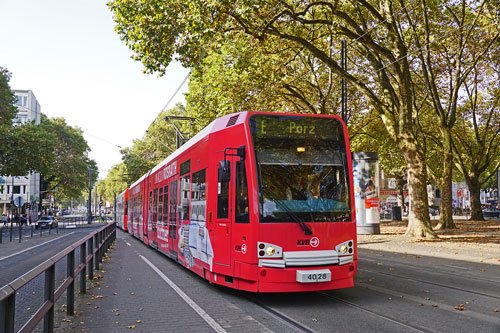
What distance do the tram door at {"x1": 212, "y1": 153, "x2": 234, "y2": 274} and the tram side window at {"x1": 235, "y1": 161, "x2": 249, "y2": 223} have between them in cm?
16

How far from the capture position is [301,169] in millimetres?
7730

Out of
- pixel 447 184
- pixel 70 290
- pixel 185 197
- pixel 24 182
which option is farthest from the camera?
pixel 24 182

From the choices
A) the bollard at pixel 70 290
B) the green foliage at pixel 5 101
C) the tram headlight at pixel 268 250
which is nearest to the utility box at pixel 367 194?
the tram headlight at pixel 268 250

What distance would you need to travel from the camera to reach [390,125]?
19594 millimetres

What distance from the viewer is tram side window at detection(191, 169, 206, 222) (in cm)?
930

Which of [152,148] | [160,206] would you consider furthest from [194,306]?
[152,148]

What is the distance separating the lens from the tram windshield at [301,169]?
24.5 feet

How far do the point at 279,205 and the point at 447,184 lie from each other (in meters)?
19.3

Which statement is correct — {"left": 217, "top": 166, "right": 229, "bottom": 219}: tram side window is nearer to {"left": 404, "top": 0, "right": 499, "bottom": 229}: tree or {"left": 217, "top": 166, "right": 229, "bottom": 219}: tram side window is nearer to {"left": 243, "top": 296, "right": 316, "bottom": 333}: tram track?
{"left": 243, "top": 296, "right": 316, "bottom": 333}: tram track

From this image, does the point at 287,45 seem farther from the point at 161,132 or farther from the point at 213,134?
the point at 161,132

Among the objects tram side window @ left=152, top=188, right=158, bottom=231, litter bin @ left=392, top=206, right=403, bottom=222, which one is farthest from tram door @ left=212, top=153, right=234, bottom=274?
litter bin @ left=392, top=206, right=403, bottom=222

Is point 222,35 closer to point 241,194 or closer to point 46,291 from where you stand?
point 241,194

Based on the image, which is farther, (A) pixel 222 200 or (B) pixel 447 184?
(B) pixel 447 184

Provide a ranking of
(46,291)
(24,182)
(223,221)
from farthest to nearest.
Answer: (24,182) → (223,221) → (46,291)
